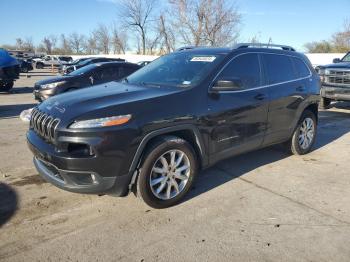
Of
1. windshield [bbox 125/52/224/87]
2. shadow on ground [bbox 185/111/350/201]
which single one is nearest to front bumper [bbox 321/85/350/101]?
shadow on ground [bbox 185/111/350/201]

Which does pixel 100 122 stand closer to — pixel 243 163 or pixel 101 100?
pixel 101 100

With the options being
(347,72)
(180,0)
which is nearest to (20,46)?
(180,0)

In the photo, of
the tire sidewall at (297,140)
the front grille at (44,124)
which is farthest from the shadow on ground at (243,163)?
the front grille at (44,124)

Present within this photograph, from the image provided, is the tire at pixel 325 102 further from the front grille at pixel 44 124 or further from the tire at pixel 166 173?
the front grille at pixel 44 124

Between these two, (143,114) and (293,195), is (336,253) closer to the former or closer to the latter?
(293,195)

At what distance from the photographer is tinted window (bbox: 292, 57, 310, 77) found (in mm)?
5949

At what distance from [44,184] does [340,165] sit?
4.51 metres

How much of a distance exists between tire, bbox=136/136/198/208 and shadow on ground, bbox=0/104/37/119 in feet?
24.7

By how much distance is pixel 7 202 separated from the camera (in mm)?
4191

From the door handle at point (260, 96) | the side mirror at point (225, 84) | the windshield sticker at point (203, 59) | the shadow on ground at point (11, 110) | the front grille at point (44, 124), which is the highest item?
the windshield sticker at point (203, 59)

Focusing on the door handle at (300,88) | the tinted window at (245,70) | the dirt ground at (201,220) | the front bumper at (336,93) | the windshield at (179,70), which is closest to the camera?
the dirt ground at (201,220)

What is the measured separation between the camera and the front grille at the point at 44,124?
3.65 meters

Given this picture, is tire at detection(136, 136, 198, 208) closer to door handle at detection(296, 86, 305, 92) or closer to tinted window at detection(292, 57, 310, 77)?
door handle at detection(296, 86, 305, 92)

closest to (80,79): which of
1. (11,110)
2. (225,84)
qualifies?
(11,110)
